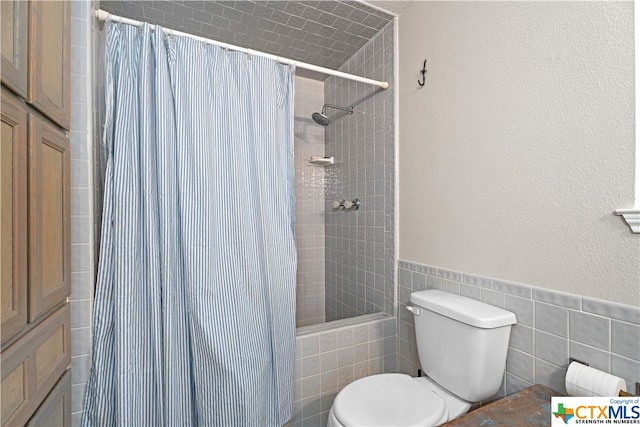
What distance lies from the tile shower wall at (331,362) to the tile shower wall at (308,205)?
3.10 feet

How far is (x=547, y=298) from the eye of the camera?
1.06 metres

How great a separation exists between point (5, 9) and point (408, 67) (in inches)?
63.2

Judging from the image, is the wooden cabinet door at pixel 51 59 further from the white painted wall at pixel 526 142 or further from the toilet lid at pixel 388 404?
the white painted wall at pixel 526 142

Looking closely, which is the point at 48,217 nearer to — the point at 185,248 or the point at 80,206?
the point at 80,206

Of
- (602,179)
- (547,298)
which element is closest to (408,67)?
(602,179)

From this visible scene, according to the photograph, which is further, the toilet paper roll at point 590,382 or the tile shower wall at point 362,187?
the tile shower wall at point 362,187

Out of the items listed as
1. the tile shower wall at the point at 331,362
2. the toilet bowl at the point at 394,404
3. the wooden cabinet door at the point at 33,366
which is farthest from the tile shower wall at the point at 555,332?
the wooden cabinet door at the point at 33,366

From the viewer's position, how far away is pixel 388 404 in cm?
120

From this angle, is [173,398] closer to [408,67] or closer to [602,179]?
[602,179]

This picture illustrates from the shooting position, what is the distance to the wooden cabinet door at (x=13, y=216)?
2.26ft

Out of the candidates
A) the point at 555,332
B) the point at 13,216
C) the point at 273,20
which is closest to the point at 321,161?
the point at 273,20

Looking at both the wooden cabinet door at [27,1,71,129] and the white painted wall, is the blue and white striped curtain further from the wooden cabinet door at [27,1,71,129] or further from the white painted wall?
the white painted wall

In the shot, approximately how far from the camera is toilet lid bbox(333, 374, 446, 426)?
109cm

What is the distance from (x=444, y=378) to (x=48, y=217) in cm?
154
